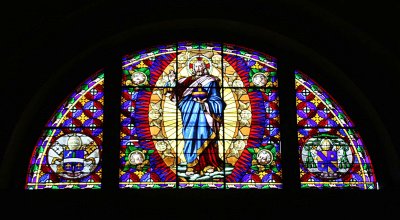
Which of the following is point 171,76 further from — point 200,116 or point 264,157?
point 264,157

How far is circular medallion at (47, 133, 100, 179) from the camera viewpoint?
12.2m

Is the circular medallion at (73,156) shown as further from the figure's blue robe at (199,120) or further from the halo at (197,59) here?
the halo at (197,59)

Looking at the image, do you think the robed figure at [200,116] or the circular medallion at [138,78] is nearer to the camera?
the robed figure at [200,116]

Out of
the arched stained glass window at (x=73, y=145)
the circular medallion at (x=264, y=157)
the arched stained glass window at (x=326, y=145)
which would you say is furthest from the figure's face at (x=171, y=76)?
the arched stained glass window at (x=326, y=145)

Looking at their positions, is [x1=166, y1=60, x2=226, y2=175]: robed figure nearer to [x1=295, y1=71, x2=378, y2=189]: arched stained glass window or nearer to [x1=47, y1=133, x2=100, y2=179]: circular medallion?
[x1=295, y1=71, x2=378, y2=189]: arched stained glass window

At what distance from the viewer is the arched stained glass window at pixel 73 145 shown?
1214 centimetres

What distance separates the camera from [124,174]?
39.9ft

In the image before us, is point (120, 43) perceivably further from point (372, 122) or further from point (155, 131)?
point (372, 122)

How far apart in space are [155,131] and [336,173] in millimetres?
2345

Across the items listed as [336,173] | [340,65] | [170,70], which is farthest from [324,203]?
[170,70]

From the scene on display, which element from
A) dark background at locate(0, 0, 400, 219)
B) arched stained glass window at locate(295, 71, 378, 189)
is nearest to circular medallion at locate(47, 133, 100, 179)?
dark background at locate(0, 0, 400, 219)

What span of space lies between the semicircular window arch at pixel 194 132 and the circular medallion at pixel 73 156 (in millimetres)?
13

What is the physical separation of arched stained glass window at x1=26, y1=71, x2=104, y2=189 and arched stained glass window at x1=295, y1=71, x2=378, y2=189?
2.58 meters

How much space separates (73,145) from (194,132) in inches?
60.5
